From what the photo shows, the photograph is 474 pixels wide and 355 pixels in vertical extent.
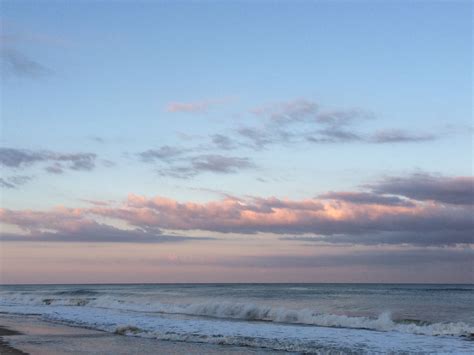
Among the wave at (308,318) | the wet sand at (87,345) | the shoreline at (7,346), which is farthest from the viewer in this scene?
the wave at (308,318)

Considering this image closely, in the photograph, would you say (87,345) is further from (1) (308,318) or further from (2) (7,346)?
(1) (308,318)

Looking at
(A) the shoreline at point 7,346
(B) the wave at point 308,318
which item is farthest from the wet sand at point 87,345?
(B) the wave at point 308,318

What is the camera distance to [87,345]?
67.4 ft

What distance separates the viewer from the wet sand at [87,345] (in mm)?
18859

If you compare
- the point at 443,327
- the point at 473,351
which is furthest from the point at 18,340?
the point at 443,327

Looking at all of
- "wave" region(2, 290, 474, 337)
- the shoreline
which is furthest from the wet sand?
"wave" region(2, 290, 474, 337)

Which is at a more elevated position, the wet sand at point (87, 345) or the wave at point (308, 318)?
the wet sand at point (87, 345)

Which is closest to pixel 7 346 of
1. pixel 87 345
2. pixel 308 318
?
pixel 87 345

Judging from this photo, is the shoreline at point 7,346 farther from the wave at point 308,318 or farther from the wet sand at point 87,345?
the wave at point 308,318

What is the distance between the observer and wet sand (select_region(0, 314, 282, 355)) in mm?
18859

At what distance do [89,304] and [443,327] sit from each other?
112ft

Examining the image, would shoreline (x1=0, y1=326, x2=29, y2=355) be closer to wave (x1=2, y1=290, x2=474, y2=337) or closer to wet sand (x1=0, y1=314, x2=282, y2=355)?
wet sand (x1=0, y1=314, x2=282, y2=355)

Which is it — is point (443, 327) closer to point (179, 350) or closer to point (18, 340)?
point (179, 350)

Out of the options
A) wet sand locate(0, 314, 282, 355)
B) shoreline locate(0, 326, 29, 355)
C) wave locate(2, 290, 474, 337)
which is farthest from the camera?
wave locate(2, 290, 474, 337)
